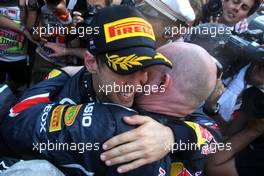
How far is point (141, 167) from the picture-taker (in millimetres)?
1013

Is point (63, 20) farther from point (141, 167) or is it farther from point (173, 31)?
point (141, 167)

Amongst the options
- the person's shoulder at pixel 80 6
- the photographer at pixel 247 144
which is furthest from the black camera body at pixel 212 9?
the photographer at pixel 247 144

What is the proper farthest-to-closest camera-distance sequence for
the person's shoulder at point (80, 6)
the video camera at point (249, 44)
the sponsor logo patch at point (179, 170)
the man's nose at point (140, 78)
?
the person's shoulder at point (80, 6)
the video camera at point (249, 44)
the sponsor logo patch at point (179, 170)
the man's nose at point (140, 78)

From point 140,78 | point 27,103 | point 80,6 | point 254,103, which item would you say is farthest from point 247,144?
point 80,6

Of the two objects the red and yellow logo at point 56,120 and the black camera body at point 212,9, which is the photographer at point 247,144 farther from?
the black camera body at point 212,9

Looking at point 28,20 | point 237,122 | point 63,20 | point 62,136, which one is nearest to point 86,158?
point 62,136

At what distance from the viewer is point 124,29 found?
1.04 meters

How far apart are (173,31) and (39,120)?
0.92 metres

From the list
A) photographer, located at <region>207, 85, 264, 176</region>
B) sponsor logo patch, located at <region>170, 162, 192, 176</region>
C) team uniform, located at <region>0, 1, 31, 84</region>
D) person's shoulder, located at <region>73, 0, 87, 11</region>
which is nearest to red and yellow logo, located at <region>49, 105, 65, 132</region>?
sponsor logo patch, located at <region>170, 162, 192, 176</region>

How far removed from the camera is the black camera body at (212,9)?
2.55 metres

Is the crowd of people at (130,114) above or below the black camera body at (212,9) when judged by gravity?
above

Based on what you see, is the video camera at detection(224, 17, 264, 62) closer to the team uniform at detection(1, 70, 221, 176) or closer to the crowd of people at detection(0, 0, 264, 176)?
the crowd of people at detection(0, 0, 264, 176)

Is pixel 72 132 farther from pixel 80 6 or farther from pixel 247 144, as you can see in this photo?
pixel 80 6

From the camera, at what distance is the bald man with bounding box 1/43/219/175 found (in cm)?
99
